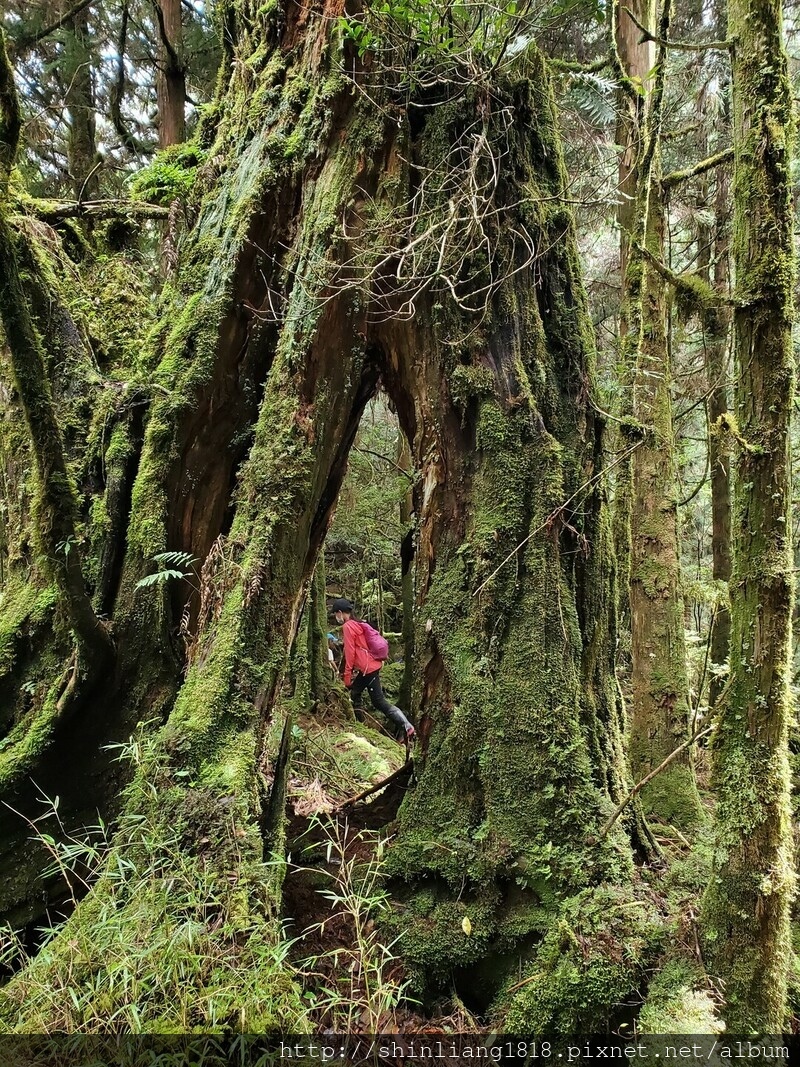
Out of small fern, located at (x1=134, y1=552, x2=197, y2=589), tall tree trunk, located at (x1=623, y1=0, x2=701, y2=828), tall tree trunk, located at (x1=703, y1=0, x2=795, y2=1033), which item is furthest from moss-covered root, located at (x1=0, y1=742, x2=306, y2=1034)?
tall tree trunk, located at (x1=623, y1=0, x2=701, y2=828)

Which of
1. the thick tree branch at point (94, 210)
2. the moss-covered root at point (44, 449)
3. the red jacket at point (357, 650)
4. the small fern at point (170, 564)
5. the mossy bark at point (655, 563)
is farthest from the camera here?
the red jacket at point (357, 650)

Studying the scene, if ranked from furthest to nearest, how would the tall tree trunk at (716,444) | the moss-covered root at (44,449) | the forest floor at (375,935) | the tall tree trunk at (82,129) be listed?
the tall tree trunk at (82,129), the tall tree trunk at (716,444), the moss-covered root at (44,449), the forest floor at (375,935)

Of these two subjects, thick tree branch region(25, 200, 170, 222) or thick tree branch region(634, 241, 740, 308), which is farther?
thick tree branch region(25, 200, 170, 222)

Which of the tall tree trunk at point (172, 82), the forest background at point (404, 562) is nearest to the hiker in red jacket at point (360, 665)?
the forest background at point (404, 562)

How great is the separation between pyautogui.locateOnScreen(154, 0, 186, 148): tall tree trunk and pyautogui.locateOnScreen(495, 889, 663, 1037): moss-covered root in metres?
8.43

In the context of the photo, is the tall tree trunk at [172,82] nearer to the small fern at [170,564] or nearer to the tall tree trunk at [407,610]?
the tall tree trunk at [407,610]

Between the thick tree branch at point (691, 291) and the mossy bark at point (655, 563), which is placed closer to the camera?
the thick tree branch at point (691, 291)

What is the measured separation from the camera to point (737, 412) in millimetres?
2229

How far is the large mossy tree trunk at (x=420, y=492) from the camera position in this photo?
2838mm

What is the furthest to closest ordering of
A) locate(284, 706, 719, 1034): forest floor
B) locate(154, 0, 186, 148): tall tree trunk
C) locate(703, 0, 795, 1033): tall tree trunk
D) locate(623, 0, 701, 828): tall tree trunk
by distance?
1. locate(154, 0, 186, 148): tall tree trunk
2. locate(623, 0, 701, 828): tall tree trunk
3. locate(284, 706, 719, 1034): forest floor
4. locate(703, 0, 795, 1033): tall tree trunk

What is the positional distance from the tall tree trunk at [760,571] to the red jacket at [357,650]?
5503 millimetres

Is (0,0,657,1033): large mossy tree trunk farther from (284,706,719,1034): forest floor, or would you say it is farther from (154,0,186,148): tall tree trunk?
(154,0,186,148): tall tree trunk

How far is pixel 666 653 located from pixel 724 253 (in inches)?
211

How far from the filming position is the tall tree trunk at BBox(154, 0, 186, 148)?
6723mm
